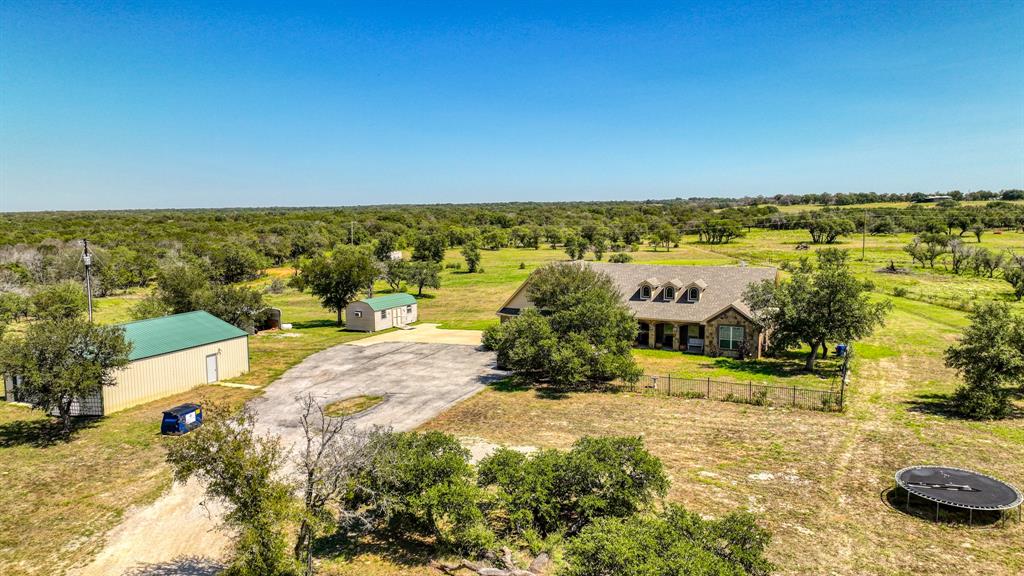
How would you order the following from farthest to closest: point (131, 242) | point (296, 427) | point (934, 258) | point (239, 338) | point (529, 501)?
point (131, 242), point (934, 258), point (239, 338), point (296, 427), point (529, 501)

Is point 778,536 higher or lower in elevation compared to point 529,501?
lower

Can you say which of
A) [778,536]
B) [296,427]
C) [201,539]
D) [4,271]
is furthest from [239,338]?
[4,271]

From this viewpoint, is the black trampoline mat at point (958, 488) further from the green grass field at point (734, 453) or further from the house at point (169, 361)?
the house at point (169, 361)

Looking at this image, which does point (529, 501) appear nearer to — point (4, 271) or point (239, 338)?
point (239, 338)

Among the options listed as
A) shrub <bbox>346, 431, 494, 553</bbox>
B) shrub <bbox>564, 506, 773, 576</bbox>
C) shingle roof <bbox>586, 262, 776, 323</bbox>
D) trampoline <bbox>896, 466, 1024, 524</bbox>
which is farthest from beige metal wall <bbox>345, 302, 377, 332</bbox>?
trampoline <bbox>896, 466, 1024, 524</bbox>

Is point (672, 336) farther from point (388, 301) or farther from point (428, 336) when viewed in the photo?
point (388, 301)

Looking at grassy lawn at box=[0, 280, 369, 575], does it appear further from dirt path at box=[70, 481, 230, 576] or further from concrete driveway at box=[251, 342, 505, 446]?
concrete driveway at box=[251, 342, 505, 446]

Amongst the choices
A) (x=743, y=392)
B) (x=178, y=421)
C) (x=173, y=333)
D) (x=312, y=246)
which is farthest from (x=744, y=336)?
(x=312, y=246)
